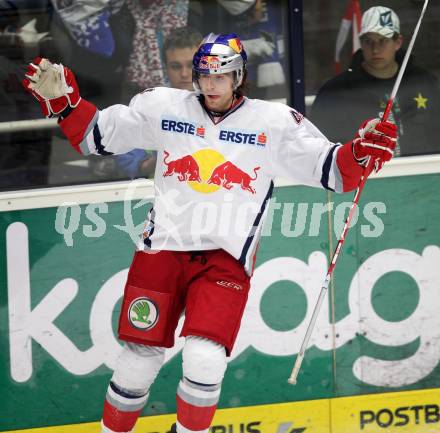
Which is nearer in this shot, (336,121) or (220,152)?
(220,152)

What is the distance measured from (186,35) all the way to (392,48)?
93 centimetres

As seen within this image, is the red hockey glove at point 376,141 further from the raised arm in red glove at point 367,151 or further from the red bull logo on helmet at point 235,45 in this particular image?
the red bull logo on helmet at point 235,45

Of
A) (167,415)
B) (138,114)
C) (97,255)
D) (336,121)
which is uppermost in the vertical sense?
(138,114)

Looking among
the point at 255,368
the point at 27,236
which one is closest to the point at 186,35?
the point at 27,236

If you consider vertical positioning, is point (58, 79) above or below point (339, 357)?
above

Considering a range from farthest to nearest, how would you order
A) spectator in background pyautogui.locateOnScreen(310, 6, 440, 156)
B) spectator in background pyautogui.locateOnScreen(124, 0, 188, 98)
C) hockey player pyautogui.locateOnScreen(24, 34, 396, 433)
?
spectator in background pyautogui.locateOnScreen(310, 6, 440, 156), spectator in background pyautogui.locateOnScreen(124, 0, 188, 98), hockey player pyautogui.locateOnScreen(24, 34, 396, 433)

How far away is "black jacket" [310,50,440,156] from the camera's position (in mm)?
5652

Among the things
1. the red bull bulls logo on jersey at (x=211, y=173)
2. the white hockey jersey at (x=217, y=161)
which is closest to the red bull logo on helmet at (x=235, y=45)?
the white hockey jersey at (x=217, y=161)

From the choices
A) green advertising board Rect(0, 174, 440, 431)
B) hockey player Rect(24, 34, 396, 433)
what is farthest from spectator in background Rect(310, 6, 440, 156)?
hockey player Rect(24, 34, 396, 433)

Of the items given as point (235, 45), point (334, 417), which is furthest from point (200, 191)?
point (334, 417)

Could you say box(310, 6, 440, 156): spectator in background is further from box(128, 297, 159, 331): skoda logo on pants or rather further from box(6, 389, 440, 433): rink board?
box(128, 297, 159, 331): skoda logo on pants

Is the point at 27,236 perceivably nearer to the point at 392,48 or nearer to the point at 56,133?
the point at 56,133

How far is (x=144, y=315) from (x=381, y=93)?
167 cm

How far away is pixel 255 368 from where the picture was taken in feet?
18.5
